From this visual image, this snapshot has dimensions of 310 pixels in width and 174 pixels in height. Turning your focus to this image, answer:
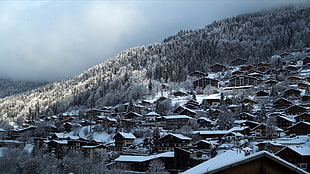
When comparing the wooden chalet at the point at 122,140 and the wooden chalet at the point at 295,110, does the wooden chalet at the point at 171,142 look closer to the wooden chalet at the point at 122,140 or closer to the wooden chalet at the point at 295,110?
the wooden chalet at the point at 122,140

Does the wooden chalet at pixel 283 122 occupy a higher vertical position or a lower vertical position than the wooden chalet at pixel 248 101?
lower

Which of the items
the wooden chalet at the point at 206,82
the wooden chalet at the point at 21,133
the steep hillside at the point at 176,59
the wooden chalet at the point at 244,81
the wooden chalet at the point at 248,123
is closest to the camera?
the wooden chalet at the point at 248,123

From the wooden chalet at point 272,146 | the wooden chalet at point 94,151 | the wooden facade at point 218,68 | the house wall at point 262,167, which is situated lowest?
the wooden chalet at point 94,151

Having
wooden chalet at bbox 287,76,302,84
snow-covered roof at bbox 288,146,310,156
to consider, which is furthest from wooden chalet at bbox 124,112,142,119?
snow-covered roof at bbox 288,146,310,156

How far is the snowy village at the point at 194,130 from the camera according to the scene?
4556 cm

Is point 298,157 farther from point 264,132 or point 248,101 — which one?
point 248,101

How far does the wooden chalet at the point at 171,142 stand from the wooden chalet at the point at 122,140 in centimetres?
703

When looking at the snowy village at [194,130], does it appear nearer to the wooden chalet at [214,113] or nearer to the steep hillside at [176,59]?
the wooden chalet at [214,113]

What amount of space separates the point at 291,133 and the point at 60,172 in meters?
34.6

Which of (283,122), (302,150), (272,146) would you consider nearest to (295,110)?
(283,122)

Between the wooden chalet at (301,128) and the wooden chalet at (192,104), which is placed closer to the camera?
the wooden chalet at (301,128)

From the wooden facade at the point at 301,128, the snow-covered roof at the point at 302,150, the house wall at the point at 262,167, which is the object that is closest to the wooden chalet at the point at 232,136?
the wooden facade at the point at 301,128

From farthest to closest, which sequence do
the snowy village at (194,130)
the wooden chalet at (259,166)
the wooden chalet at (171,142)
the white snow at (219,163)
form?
1. the wooden chalet at (171,142)
2. the snowy village at (194,130)
3. the white snow at (219,163)
4. the wooden chalet at (259,166)

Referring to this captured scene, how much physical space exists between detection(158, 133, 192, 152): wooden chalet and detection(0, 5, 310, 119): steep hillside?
49.8 metres
